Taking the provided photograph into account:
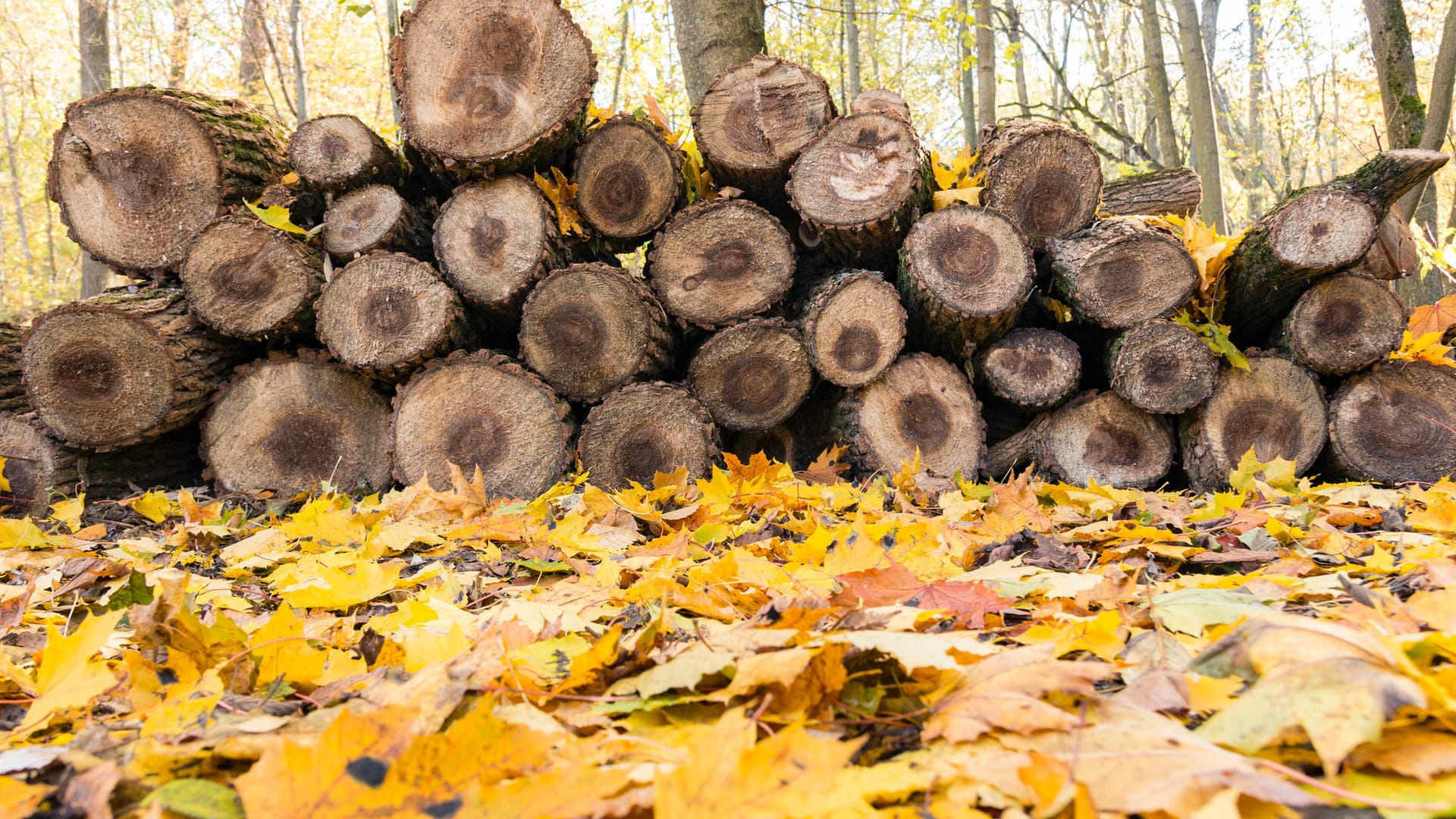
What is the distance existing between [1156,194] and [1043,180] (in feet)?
3.66

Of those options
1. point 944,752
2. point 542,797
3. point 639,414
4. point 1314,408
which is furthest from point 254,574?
point 1314,408

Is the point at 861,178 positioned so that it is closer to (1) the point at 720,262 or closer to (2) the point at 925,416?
(1) the point at 720,262

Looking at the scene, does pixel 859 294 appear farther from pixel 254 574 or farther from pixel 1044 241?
pixel 254 574

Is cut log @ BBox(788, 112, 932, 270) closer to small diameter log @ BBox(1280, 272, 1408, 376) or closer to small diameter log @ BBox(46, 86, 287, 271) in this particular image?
small diameter log @ BBox(1280, 272, 1408, 376)

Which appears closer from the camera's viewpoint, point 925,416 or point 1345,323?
point 1345,323

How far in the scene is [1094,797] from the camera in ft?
2.01

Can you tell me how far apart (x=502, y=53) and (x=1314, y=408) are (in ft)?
10.2

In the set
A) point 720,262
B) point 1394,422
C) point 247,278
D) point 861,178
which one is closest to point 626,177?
point 720,262

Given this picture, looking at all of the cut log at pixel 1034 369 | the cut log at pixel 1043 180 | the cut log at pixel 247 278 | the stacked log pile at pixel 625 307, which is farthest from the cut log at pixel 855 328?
the cut log at pixel 247 278

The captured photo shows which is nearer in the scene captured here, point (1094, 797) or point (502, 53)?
point (1094, 797)

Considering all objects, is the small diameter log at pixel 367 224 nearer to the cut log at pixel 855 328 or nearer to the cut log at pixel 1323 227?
the cut log at pixel 855 328

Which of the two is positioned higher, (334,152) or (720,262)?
(334,152)

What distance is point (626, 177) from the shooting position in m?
3.00

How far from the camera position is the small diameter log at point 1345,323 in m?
2.82
